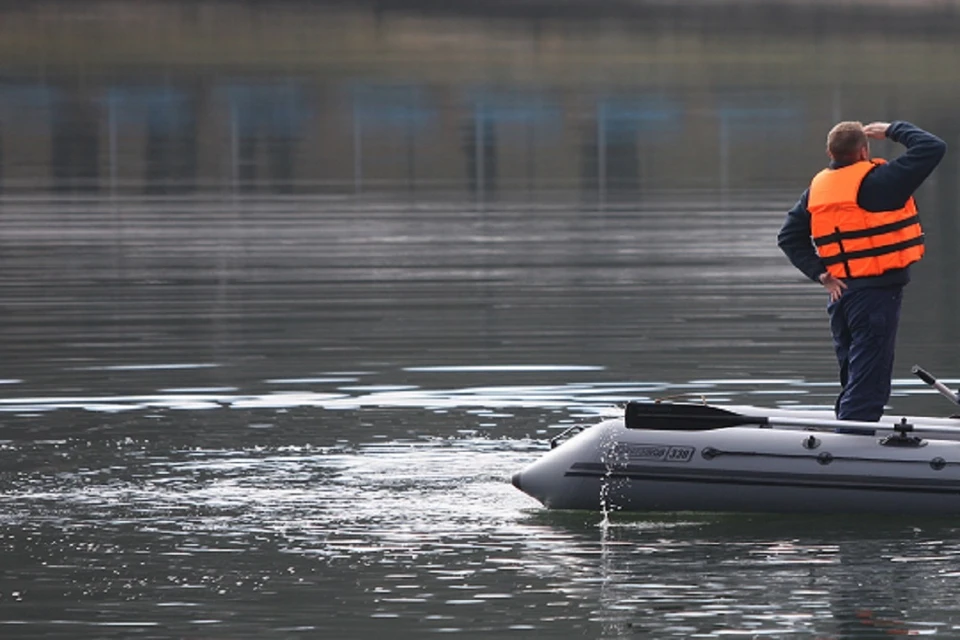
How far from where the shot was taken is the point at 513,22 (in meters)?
145

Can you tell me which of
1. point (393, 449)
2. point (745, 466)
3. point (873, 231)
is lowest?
point (393, 449)

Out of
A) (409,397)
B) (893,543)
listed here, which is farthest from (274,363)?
(893,543)

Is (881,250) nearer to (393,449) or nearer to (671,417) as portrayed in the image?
(671,417)

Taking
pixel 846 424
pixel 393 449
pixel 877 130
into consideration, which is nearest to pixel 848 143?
pixel 877 130

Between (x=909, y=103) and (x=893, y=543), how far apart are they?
87.2 metres

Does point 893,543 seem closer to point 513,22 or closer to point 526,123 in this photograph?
point 526,123

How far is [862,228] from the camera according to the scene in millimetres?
13773

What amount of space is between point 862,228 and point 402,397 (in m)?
5.17

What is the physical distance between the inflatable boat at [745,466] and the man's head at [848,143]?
1462 millimetres

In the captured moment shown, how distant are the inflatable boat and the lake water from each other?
15 centimetres

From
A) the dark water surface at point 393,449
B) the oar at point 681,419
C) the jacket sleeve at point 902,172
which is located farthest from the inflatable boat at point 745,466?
the jacket sleeve at point 902,172

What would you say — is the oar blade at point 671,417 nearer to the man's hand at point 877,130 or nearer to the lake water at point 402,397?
the lake water at point 402,397

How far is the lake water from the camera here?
457 inches

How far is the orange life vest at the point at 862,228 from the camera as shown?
45.0 feet
